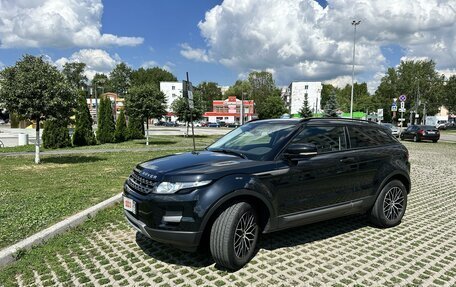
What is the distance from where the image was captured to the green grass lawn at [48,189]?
16.8ft

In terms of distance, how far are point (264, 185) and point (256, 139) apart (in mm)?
1039

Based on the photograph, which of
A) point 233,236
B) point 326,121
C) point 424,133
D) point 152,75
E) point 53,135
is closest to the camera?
point 233,236

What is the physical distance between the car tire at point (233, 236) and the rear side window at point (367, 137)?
6.93ft

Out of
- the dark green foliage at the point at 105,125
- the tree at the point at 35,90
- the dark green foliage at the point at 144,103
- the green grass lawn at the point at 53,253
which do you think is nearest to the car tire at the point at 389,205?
the green grass lawn at the point at 53,253

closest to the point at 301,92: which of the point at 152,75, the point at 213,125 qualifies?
the point at 213,125

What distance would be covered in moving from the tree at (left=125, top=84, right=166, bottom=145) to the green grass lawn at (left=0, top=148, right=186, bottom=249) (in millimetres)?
9265

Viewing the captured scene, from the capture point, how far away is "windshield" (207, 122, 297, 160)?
4277 mm

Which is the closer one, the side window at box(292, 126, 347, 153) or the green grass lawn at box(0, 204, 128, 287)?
the green grass lawn at box(0, 204, 128, 287)

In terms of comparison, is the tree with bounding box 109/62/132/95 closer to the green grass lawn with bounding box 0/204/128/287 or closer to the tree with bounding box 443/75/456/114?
the tree with bounding box 443/75/456/114

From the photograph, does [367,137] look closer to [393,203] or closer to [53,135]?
[393,203]

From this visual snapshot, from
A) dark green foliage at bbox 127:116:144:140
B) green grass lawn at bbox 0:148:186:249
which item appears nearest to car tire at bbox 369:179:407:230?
green grass lawn at bbox 0:148:186:249

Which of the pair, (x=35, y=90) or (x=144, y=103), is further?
(x=144, y=103)

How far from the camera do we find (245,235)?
384 centimetres

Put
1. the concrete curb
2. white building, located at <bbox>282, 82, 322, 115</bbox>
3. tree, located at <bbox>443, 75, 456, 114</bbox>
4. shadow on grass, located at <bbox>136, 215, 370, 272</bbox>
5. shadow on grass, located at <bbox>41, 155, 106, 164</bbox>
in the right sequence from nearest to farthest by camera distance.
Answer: the concrete curb, shadow on grass, located at <bbox>136, 215, 370, 272</bbox>, shadow on grass, located at <bbox>41, 155, 106, 164</bbox>, tree, located at <bbox>443, 75, 456, 114</bbox>, white building, located at <bbox>282, 82, 322, 115</bbox>
